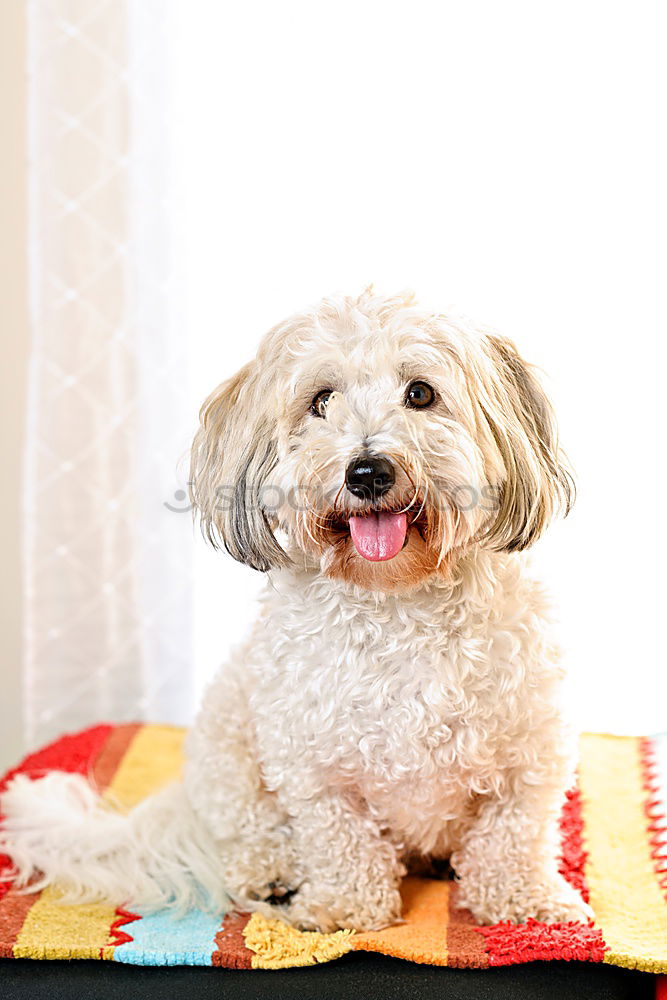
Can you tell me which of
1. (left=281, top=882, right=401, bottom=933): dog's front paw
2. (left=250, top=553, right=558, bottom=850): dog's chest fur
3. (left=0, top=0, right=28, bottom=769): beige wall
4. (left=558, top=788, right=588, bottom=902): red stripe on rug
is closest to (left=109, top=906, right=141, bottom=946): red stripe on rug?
(left=281, top=882, right=401, bottom=933): dog's front paw

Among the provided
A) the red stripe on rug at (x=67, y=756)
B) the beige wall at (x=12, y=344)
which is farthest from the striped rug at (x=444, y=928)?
the beige wall at (x=12, y=344)

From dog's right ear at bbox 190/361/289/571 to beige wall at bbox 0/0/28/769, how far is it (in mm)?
1256

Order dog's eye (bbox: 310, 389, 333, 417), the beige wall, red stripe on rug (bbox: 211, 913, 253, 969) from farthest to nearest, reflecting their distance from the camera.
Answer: the beige wall → red stripe on rug (bbox: 211, 913, 253, 969) → dog's eye (bbox: 310, 389, 333, 417)

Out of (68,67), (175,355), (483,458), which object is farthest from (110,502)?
(483,458)

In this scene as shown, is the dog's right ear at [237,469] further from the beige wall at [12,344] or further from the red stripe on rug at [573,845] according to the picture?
the beige wall at [12,344]

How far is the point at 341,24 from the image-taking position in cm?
214

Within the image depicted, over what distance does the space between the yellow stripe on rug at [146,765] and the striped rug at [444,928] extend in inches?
12.3

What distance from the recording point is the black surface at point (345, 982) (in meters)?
1.39

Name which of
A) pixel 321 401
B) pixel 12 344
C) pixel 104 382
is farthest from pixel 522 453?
pixel 12 344

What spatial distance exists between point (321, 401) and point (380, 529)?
0.63ft

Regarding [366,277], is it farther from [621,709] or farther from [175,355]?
[621,709]

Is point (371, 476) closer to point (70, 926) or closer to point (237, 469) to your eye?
point (237, 469)

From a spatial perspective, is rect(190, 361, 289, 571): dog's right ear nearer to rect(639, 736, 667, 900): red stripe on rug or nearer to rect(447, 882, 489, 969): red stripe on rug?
rect(447, 882, 489, 969): red stripe on rug

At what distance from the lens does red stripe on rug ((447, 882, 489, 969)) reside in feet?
4.71
